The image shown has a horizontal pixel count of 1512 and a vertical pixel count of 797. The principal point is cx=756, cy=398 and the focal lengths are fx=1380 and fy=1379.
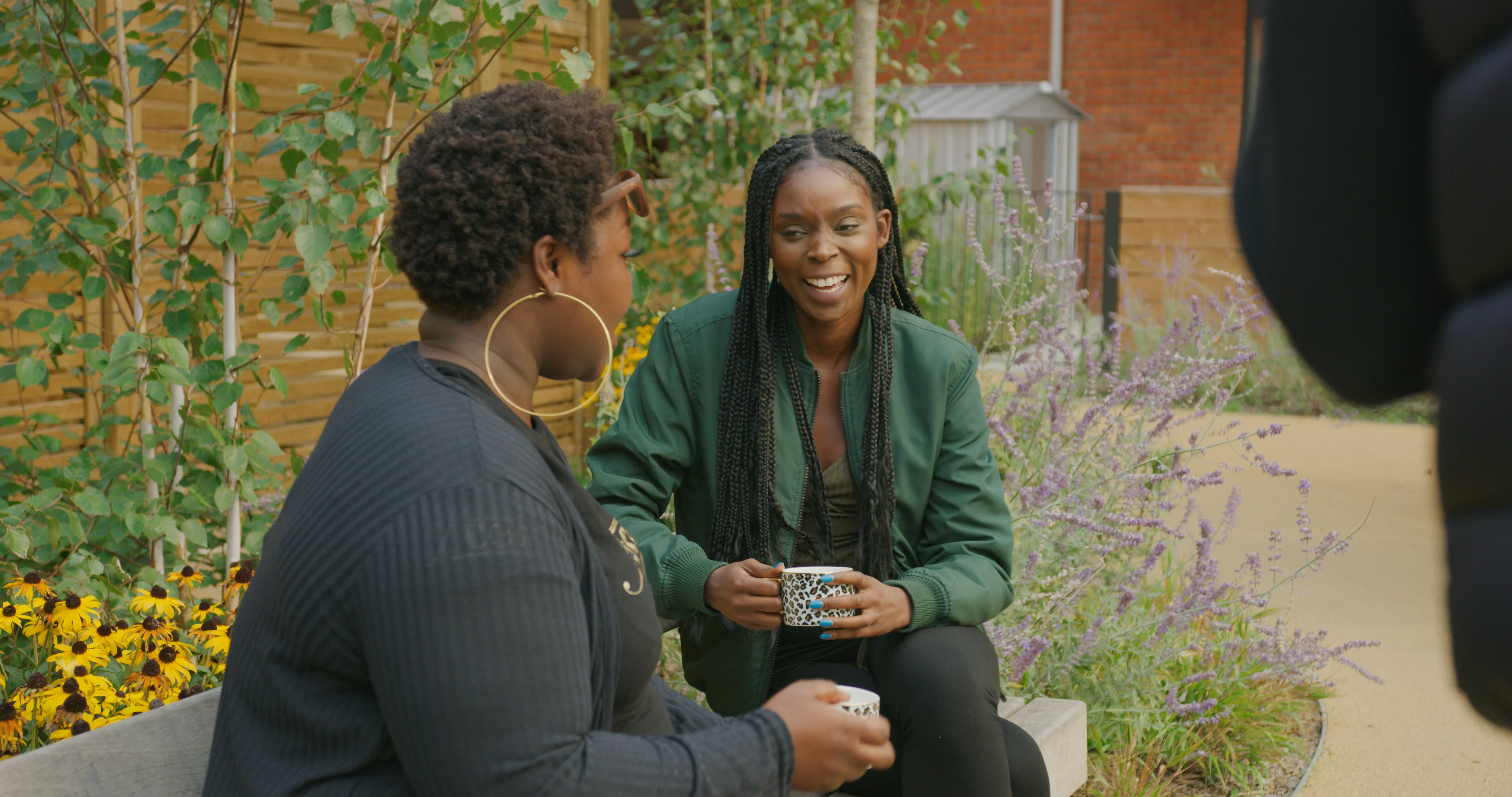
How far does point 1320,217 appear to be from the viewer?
92 centimetres

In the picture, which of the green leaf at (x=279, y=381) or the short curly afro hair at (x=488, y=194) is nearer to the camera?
the short curly afro hair at (x=488, y=194)

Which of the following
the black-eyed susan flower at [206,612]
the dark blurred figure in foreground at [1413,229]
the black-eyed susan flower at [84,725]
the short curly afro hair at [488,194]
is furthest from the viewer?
the black-eyed susan flower at [206,612]

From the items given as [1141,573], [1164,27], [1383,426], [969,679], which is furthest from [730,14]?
[1164,27]

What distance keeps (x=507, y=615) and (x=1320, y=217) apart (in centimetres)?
87

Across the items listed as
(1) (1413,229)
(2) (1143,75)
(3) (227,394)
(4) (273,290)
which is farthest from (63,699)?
(2) (1143,75)

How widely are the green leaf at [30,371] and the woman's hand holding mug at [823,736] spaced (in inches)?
77.6

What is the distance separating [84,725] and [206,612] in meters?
0.61

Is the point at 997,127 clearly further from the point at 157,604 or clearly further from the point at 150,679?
the point at 150,679

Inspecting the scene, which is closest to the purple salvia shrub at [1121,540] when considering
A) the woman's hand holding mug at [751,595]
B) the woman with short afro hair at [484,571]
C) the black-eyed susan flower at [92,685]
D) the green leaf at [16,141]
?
the woman's hand holding mug at [751,595]

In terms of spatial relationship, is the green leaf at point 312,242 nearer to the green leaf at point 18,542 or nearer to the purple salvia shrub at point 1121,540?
the green leaf at point 18,542

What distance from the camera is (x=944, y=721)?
2.30 metres

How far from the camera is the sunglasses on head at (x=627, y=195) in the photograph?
179 centimetres

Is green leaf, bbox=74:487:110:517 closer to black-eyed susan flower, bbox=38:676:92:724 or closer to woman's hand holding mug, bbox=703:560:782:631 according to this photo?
black-eyed susan flower, bbox=38:676:92:724

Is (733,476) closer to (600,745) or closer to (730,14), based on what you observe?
(600,745)
